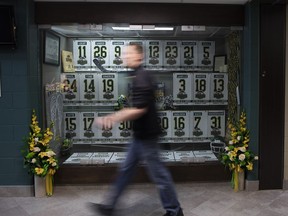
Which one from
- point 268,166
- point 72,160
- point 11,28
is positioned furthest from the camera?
point 72,160

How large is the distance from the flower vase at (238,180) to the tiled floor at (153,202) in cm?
7

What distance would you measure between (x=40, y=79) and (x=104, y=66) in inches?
34.7

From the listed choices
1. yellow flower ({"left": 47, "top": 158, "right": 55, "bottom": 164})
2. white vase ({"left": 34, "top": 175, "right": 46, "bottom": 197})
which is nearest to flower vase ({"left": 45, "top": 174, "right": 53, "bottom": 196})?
white vase ({"left": 34, "top": 175, "right": 46, "bottom": 197})

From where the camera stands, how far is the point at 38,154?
3.19 metres

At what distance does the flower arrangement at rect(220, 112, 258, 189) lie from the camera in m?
3.28

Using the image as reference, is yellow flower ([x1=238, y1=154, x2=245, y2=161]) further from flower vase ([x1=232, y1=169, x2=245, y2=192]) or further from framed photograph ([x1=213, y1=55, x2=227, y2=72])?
framed photograph ([x1=213, y1=55, x2=227, y2=72])

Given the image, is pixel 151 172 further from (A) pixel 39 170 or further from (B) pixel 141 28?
(B) pixel 141 28

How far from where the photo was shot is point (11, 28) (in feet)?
10.2

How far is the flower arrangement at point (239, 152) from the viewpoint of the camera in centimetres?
328

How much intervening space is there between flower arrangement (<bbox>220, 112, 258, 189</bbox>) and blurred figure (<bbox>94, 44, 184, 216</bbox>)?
113 cm

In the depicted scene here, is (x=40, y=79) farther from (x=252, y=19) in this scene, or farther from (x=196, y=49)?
(x=252, y=19)

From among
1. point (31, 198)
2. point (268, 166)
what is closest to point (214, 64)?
point (268, 166)

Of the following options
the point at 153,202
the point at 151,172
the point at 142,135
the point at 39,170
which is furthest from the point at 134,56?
the point at 39,170

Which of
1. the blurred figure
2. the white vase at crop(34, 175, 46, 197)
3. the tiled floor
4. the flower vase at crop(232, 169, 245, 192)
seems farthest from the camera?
the flower vase at crop(232, 169, 245, 192)
